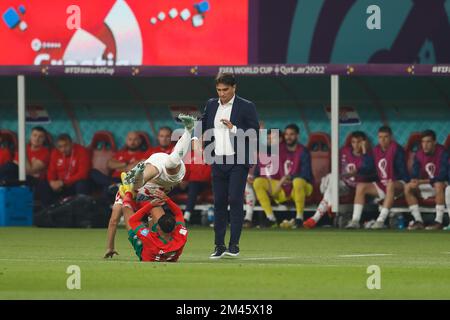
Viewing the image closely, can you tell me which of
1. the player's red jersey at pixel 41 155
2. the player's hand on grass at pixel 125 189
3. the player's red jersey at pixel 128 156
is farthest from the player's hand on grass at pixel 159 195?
the player's red jersey at pixel 41 155

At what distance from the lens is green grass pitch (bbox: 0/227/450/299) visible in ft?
40.0

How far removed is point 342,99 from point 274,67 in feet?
6.71

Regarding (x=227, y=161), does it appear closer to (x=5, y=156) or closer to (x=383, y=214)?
(x=383, y=214)

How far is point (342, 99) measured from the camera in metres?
24.3

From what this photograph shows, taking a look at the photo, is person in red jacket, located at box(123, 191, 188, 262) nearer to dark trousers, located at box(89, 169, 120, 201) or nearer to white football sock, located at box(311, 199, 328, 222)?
white football sock, located at box(311, 199, 328, 222)

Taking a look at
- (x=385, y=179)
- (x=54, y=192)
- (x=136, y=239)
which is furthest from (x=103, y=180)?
(x=136, y=239)

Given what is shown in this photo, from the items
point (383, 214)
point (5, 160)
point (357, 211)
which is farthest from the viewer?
point (5, 160)

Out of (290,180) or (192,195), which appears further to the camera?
(192,195)

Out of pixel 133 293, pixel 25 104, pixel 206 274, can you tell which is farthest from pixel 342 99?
pixel 133 293

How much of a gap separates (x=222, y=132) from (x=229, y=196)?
27.3 inches

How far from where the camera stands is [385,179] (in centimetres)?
2300

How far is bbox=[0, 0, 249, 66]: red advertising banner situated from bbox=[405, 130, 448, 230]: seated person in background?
3097 millimetres

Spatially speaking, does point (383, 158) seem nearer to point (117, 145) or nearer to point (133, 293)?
point (117, 145)

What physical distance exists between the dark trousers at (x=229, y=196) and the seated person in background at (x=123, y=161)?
8.20 metres
